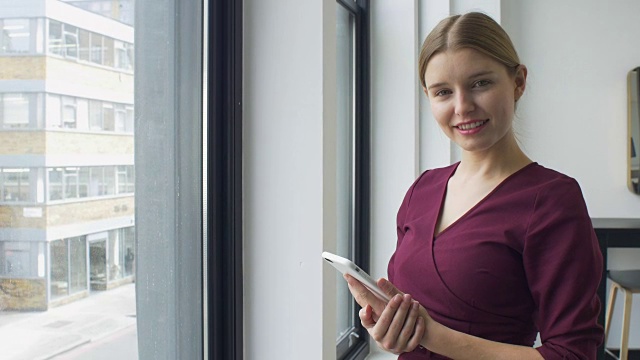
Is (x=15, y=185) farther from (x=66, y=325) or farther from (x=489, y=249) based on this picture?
(x=489, y=249)

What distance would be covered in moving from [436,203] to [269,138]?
0.60 m

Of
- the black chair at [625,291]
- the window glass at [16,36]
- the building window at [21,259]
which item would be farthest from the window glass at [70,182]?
the black chair at [625,291]

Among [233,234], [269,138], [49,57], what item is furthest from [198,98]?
[49,57]

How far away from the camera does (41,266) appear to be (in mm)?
1090

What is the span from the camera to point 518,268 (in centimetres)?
110

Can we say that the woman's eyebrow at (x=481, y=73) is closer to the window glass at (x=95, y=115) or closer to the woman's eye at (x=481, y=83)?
the woman's eye at (x=481, y=83)

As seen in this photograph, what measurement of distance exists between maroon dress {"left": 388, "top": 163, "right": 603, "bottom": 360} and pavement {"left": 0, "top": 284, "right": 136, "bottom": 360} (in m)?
0.54

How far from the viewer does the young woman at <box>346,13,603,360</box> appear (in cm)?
105

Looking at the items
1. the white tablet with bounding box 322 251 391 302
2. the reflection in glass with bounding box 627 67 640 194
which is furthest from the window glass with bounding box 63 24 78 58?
the reflection in glass with bounding box 627 67 640 194

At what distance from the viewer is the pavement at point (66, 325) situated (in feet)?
3.40

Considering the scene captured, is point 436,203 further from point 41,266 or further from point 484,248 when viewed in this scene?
point 41,266

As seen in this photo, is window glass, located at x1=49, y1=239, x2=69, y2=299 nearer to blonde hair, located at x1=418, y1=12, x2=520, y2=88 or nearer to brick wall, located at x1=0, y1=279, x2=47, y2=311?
brick wall, located at x1=0, y1=279, x2=47, y2=311

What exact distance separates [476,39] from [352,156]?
2080 millimetres

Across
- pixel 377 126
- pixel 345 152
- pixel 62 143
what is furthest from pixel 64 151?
pixel 377 126
